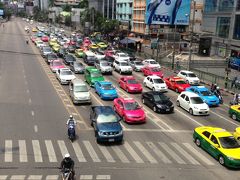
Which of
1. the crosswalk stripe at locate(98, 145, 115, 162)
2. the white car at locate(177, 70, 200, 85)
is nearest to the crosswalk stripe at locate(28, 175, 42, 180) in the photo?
the crosswalk stripe at locate(98, 145, 115, 162)

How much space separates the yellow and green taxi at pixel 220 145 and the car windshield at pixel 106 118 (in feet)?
18.0

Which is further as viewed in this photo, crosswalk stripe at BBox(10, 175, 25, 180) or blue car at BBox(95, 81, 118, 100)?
blue car at BBox(95, 81, 118, 100)

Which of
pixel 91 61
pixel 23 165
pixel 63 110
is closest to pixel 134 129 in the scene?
pixel 63 110

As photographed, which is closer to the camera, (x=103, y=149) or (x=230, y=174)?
(x=230, y=174)

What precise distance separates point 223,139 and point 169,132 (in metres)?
5.63

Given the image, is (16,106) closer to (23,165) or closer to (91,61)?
(23,165)

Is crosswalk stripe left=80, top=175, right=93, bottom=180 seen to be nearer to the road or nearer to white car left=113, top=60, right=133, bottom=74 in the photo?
the road

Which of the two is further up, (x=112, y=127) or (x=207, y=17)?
(x=207, y=17)

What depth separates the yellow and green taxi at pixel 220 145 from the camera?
68.8 feet

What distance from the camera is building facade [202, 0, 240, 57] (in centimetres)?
6931

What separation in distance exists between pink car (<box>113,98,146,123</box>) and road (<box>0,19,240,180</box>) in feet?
1.97

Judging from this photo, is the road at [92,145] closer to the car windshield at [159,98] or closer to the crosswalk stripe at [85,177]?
the crosswalk stripe at [85,177]

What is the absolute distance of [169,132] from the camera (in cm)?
2745

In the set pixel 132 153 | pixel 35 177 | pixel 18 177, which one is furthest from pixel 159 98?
pixel 18 177
